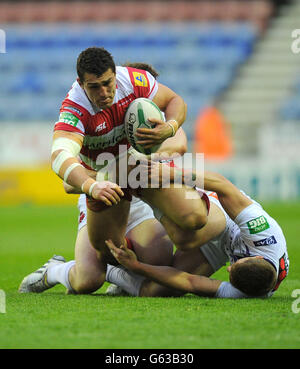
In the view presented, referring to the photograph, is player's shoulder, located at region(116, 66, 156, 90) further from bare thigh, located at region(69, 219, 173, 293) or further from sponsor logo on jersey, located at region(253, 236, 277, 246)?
sponsor logo on jersey, located at region(253, 236, 277, 246)

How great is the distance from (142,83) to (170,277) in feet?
4.40

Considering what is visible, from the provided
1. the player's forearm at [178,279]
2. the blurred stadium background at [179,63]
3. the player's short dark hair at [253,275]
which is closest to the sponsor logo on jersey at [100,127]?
the player's forearm at [178,279]

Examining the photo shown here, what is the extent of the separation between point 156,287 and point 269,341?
1.62 meters

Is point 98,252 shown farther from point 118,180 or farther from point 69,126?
point 69,126

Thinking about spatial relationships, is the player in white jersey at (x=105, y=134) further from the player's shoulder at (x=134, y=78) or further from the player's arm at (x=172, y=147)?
the player's arm at (x=172, y=147)

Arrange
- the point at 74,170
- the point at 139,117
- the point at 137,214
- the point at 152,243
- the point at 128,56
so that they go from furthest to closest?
the point at 128,56
the point at 137,214
the point at 152,243
the point at 139,117
the point at 74,170

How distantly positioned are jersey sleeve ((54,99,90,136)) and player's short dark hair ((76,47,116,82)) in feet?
0.63

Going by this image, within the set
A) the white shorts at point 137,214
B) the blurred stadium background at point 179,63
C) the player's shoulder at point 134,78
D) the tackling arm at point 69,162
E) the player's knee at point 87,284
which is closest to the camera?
the tackling arm at point 69,162

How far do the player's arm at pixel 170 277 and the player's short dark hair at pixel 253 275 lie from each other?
256mm

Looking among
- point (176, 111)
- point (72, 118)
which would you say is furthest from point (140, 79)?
point (72, 118)

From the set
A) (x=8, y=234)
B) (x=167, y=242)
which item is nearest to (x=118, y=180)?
(x=167, y=242)

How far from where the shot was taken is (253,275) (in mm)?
4367

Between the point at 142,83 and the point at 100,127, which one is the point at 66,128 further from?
the point at 142,83

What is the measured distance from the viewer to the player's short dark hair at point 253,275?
4.36m
